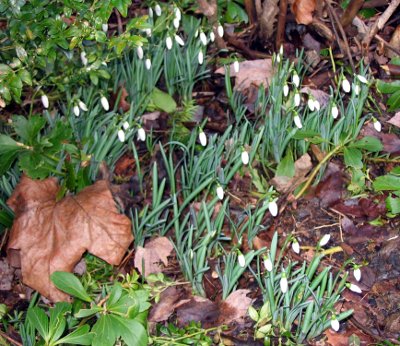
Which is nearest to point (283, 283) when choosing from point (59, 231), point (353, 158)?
point (353, 158)

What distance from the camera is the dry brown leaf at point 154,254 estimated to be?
2.93m

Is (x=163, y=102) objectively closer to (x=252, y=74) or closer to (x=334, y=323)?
(x=252, y=74)

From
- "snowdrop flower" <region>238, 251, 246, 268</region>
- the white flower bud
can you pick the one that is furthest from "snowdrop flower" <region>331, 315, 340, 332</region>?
the white flower bud

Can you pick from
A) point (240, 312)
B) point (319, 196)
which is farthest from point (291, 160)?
point (240, 312)

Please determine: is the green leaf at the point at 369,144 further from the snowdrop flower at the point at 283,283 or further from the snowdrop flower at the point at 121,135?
the snowdrop flower at the point at 121,135

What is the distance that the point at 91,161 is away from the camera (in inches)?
123

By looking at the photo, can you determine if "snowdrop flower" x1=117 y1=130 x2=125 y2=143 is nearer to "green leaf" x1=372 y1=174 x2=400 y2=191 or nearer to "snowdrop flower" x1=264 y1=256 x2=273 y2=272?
"snowdrop flower" x1=264 y1=256 x2=273 y2=272

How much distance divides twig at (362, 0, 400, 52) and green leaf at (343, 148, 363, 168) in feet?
3.17

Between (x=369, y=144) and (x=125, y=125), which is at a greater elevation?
Answer: (x=125, y=125)

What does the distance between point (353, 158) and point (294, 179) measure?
0.36 meters

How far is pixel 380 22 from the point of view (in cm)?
360

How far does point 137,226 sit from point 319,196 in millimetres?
832

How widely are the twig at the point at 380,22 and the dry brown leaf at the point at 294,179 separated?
874mm

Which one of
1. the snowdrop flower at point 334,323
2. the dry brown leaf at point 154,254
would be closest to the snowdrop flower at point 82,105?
the dry brown leaf at point 154,254
